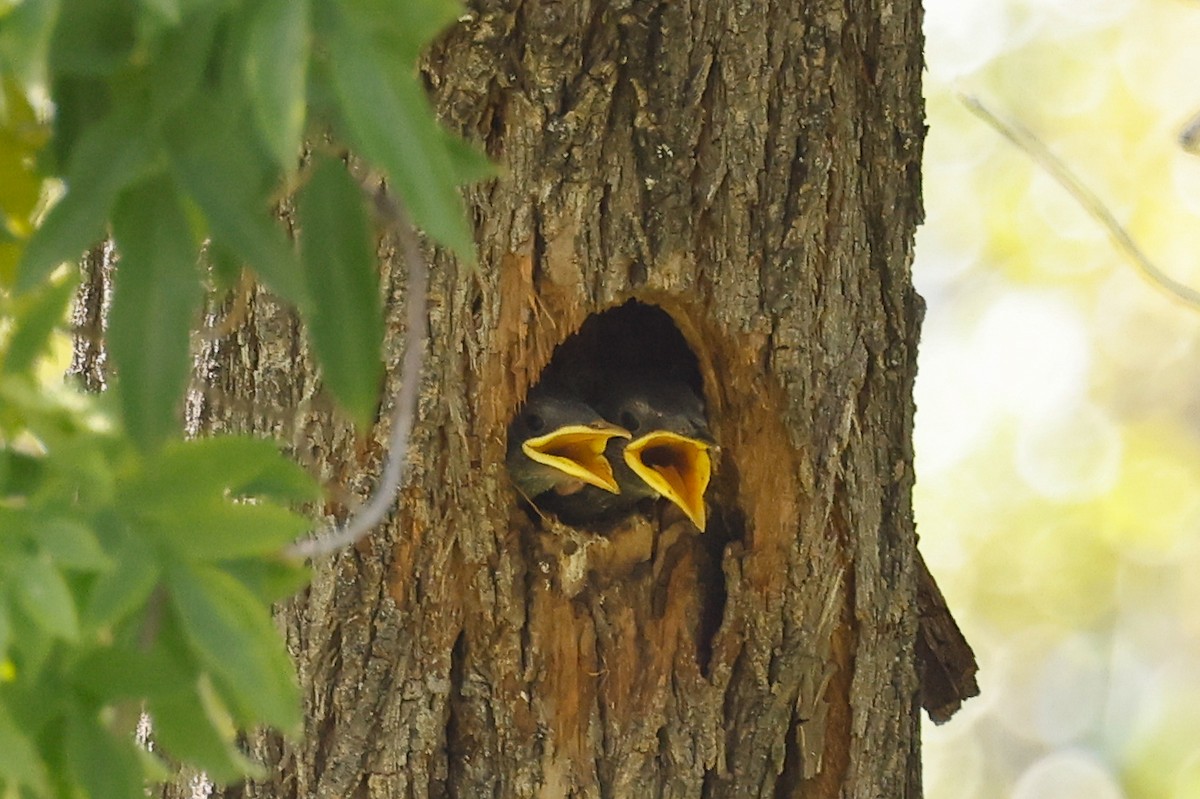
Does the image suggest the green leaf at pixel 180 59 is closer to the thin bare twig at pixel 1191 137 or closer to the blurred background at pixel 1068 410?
the thin bare twig at pixel 1191 137

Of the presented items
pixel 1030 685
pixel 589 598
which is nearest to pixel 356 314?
pixel 589 598

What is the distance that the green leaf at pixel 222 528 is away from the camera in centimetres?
94

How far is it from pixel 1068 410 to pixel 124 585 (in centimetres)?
691

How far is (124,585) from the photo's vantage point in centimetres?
90

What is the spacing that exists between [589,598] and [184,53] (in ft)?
4.70

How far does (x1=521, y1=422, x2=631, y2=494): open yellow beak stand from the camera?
2.41 meters

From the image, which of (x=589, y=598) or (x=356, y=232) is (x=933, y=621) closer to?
(x=589, y=598)

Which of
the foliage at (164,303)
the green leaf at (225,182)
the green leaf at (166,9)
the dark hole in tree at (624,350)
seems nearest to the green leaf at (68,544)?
the foliage at (164,303)

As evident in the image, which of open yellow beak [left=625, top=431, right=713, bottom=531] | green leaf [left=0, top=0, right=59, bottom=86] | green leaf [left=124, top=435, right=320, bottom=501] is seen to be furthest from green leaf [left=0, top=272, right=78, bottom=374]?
open yellow beak [left=625, top=431, right=713, bottom=531]

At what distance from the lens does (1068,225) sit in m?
6.96

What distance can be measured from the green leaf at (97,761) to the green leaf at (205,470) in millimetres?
154

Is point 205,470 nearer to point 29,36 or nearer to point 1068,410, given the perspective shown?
point 29,36

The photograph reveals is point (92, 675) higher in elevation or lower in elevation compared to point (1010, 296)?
lower

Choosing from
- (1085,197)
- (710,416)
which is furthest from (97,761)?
(1085,197)
